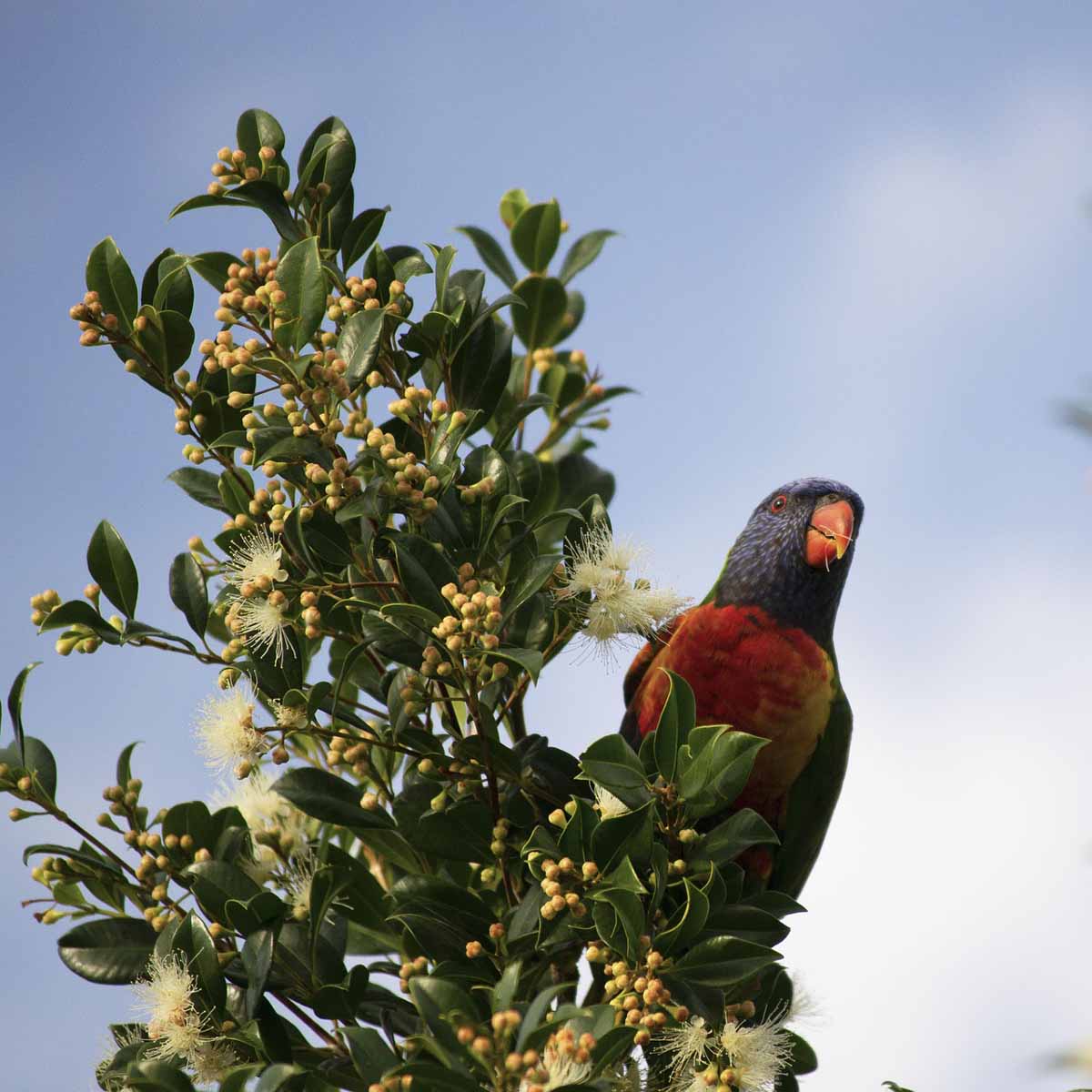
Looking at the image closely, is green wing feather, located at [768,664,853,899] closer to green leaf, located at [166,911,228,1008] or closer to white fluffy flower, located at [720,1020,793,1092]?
white fluffy flower, located at [720,1020,793,1092]

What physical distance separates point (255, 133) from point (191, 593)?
2.96 feet

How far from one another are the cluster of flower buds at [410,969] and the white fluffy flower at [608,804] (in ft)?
1.50

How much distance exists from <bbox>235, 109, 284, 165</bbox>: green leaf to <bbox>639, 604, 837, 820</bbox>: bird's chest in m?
1.44

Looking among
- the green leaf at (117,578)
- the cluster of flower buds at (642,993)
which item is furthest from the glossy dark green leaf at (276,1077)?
the green leaf at (117,578)

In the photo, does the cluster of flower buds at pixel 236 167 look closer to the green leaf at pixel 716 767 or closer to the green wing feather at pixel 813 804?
the green leaf at pixel 716 767

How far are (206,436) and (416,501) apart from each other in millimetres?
502

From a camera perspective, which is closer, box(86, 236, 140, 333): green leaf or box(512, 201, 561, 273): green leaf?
box(86, 236, 140, 333): green leaf

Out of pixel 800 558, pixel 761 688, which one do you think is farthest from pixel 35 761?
pixel 800 558

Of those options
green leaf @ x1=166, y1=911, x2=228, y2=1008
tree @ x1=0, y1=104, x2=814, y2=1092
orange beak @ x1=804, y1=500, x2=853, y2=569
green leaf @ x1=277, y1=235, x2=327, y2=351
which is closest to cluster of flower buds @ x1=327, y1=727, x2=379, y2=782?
tree @ x1=0, y1=104, x2=814, y2=1092

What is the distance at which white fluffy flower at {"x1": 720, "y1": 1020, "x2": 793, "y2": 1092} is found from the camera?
1.97 meters

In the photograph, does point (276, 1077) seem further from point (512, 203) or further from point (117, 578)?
point (512, 203)

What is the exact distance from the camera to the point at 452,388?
2312 millimetres

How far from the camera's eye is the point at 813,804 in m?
2.81

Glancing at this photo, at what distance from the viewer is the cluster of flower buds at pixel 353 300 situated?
2.15m
